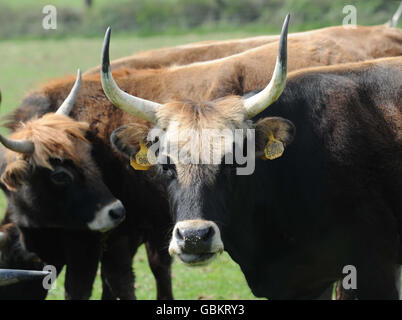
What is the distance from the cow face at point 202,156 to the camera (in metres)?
4.58

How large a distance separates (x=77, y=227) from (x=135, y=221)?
798mm

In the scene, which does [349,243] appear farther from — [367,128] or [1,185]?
[1,185]

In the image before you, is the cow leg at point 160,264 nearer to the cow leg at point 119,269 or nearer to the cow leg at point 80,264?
the cow leg at point 119,269

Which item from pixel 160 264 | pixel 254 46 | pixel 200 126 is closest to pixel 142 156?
pixel 200 126

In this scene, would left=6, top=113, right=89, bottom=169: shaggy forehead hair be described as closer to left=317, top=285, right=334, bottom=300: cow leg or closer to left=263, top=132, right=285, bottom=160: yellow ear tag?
left=263, top=132, right=285, bottom=160: yellow ear tag

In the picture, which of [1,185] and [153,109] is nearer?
[153,109]

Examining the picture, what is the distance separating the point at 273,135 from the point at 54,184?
2062mm

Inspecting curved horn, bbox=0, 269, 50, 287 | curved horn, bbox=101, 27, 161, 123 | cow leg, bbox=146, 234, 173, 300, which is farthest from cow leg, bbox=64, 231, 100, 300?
curved horn, bbox=101, 27, 161, 123

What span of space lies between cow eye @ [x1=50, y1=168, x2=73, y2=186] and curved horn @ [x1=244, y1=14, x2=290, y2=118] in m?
1.81

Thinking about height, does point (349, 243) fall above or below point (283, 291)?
above

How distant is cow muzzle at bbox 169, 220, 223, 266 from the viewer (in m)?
4.48

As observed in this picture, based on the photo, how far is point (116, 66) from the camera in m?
8.57
